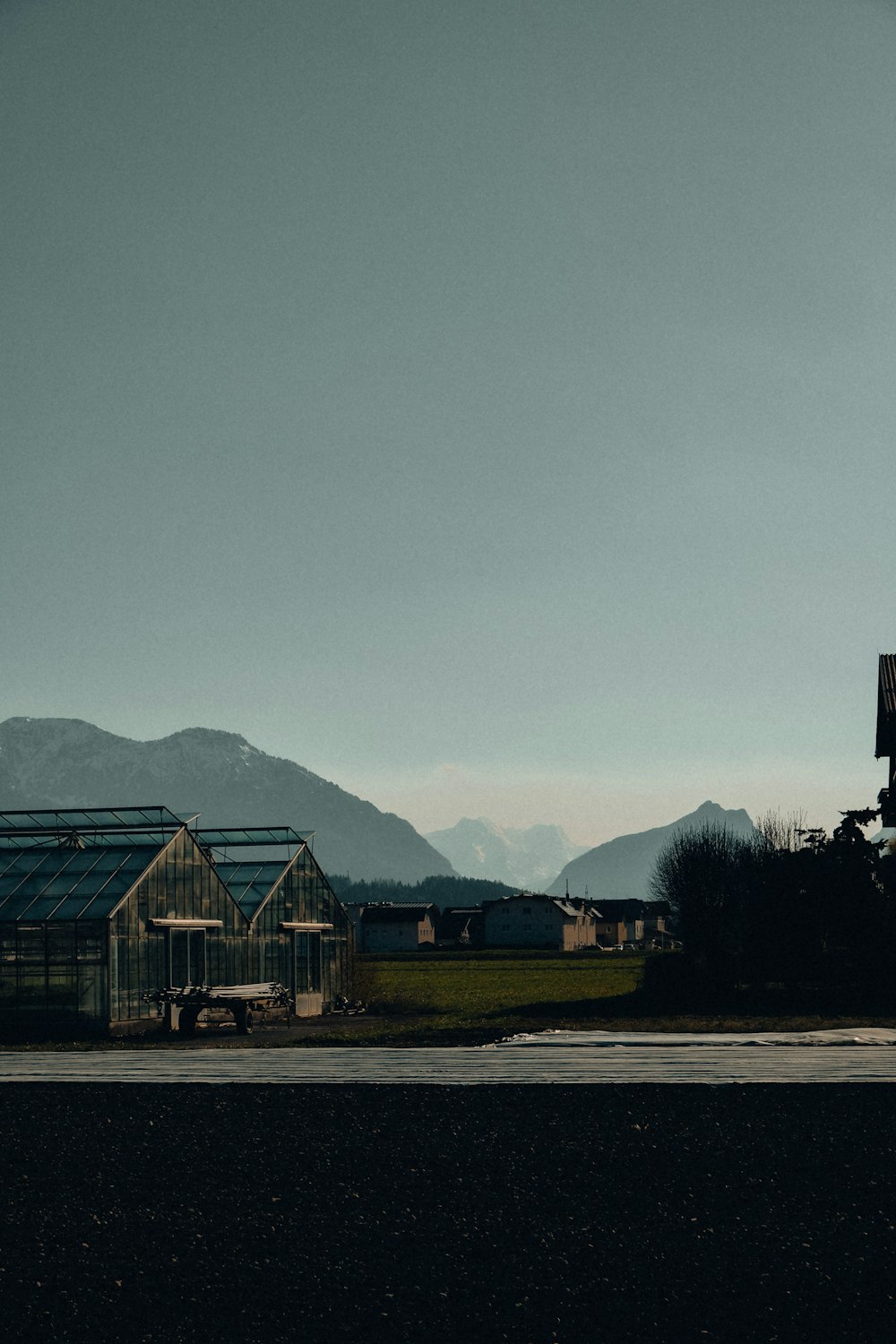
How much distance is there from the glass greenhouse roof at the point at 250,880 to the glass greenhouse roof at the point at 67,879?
5.23 meters

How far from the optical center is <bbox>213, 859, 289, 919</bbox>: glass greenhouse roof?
37.3 m

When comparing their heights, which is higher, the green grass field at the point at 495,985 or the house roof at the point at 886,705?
the house roof at the point at 886,705

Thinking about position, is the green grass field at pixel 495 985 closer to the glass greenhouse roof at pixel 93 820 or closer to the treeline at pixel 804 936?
the treeline at pixel 804 936

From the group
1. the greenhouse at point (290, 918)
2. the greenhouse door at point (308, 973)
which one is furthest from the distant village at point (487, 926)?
the greenhouse door at point (308, 973)

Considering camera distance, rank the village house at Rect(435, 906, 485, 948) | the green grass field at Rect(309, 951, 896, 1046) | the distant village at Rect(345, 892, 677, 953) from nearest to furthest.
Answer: the green grass field at Rect(309, 951, 896, 1046), the distant village at Rect(345, 892, 677, 953), the village house at Rect(435, 906, 485, 948)

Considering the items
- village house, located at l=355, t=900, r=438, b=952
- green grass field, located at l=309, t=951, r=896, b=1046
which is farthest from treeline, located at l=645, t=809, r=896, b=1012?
village house, located at l=355, t=900, r=438, b=952

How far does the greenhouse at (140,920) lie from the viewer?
29188 mm

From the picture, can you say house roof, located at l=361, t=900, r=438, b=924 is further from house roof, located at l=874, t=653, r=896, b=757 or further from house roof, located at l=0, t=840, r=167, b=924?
house roof, located at l=0, t=840, r=167, b=924
